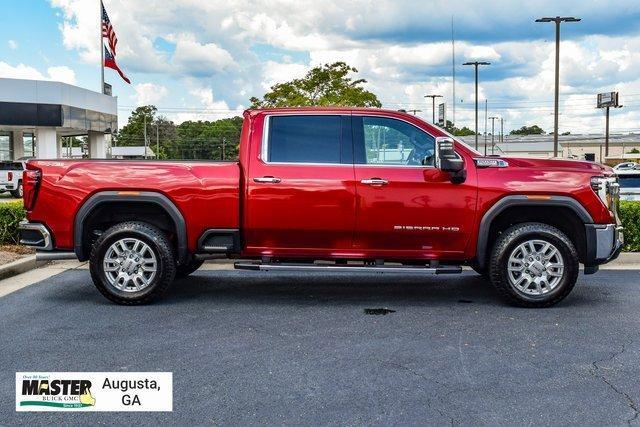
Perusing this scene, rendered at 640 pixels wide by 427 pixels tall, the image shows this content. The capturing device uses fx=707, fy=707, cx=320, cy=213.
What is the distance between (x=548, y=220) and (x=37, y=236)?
5391 millimetres

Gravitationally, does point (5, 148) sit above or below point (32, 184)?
above

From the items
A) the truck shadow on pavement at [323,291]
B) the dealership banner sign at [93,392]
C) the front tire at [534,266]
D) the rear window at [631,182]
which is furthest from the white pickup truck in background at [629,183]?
the dealership banner sign at [93,392]

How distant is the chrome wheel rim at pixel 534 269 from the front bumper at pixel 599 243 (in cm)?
36

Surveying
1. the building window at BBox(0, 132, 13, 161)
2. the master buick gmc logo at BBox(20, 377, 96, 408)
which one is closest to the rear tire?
the master buick gmc logo at BBox(20, 377, 96, 408)

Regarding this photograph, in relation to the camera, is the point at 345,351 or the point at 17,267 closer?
the point at 345,351

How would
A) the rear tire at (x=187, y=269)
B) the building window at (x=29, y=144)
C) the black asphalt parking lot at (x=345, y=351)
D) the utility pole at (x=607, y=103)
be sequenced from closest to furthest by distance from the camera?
the black asphalt parking lot at (x=345, y=351)
the rear tire at (x=187, y=269)
the building window at (x=29, y=144)
the utility pole at (x=607, y=103)

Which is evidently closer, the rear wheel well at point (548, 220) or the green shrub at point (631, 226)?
the rear wheel well at point (548, 220)

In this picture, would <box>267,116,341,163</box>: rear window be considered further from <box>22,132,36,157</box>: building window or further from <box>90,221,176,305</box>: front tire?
<box>22,132,36,157</box>: building window

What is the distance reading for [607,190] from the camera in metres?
7.31

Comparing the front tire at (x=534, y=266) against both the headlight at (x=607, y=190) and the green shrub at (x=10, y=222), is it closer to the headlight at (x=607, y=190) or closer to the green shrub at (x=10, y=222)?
the headlight at (x=607, y=190)

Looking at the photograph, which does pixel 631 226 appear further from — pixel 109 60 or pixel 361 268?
pixel 109 60

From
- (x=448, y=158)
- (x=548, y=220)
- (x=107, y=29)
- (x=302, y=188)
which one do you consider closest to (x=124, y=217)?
(x=302, y=188)

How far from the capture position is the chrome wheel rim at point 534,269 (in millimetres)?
7145

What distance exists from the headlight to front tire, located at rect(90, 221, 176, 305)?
4.39 meters
